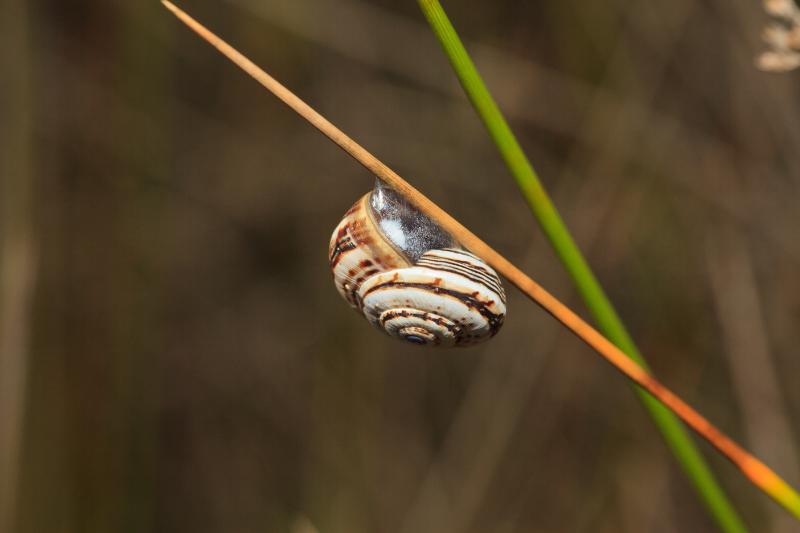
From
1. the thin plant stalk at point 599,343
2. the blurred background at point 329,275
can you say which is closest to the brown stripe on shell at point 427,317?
the thin plant stalk at point 599,343

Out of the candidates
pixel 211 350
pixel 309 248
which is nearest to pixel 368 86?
pixel 309 248

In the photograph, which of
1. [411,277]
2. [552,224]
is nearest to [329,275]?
[411,277]

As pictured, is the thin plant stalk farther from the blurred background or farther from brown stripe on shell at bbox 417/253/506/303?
the blurred background

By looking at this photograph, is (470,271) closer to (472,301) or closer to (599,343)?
(472,301)

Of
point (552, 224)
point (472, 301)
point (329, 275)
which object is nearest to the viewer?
point (552, 224)

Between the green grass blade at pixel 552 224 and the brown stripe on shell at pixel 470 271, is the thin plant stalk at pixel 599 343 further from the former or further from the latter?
the brown stripe on shell at pixel 470 271

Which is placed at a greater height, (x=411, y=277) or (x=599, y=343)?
(x=411, y=277)
